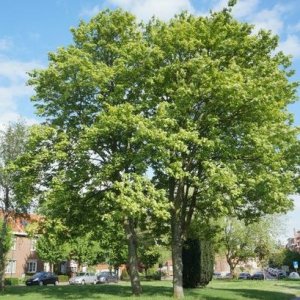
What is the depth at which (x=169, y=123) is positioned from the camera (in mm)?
23188

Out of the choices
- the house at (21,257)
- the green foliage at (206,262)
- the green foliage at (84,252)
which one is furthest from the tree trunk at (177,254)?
the house at (21,257)

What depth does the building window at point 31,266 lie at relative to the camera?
73.3 m

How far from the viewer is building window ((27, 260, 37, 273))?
2886 inches

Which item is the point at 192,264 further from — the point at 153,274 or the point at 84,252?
the point at 153,274

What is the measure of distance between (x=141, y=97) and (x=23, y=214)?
16833mm

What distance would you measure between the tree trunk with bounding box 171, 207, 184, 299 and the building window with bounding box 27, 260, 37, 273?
170ft

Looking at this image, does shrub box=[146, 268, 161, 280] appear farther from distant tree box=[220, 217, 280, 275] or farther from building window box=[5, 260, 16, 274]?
building window box=[5, 260, 16, 274]

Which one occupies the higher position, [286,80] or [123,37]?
[123,37]

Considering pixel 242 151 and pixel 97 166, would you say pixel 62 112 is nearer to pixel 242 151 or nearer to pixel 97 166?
pixel 97 166

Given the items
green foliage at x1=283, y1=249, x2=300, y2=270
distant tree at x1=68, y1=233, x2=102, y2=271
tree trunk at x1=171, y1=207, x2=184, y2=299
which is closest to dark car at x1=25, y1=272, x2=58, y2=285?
distant tree at x1=68, y1=233, x2=102, y2=271

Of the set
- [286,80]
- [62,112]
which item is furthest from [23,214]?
[286,80]

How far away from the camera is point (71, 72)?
2759cm

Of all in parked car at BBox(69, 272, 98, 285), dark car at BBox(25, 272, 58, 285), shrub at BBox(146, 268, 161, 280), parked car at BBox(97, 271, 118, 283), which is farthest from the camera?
shrub at BBox(146, 268, 161, 280)

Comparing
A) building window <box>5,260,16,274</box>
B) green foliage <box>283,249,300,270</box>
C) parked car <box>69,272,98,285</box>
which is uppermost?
green foliage <box>283,249,300,270</box>
